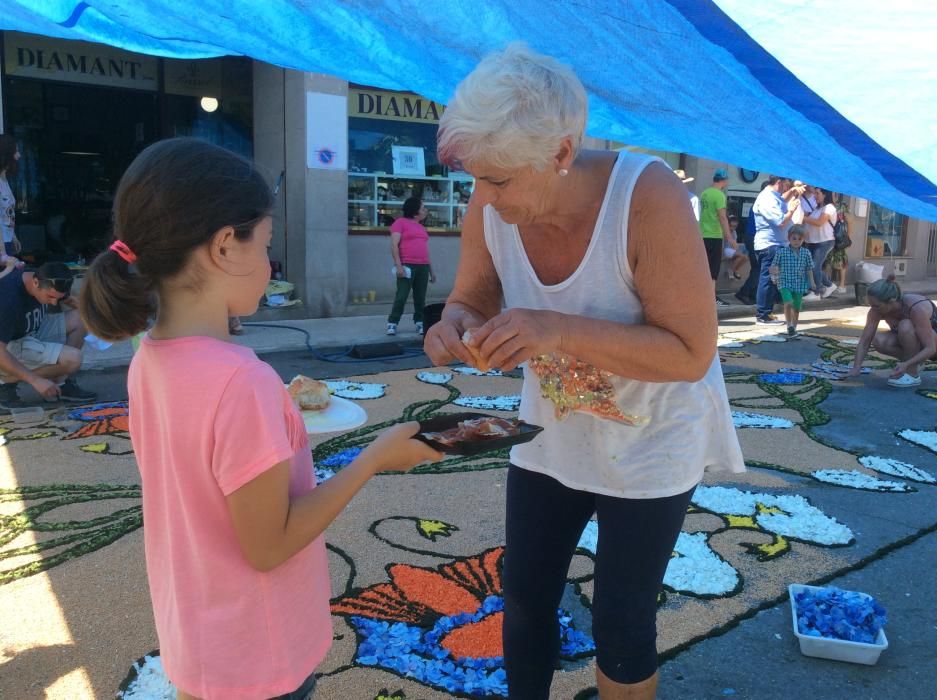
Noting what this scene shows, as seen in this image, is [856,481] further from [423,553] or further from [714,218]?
[714,218]

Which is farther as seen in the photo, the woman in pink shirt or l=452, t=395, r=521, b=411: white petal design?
the woman in pink shirt

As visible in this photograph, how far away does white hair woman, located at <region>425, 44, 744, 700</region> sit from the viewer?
1.64 meters

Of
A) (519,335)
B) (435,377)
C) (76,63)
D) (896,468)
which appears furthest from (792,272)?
(76,63)

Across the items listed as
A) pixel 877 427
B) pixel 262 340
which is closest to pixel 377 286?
pixel 262 340

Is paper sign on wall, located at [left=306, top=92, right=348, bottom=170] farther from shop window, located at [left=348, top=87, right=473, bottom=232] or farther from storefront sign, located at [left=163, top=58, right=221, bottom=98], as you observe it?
storefront sign, located at [left=163, top=58, right=221, bottom=98]

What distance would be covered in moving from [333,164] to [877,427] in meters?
7.10

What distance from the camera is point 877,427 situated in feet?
18.1

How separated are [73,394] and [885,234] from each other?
1808cm

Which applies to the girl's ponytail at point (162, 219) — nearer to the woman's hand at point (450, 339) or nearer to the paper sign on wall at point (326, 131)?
the woman's hand at point (450, 339)

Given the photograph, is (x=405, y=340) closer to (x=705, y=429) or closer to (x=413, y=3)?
(x=413, y=3)

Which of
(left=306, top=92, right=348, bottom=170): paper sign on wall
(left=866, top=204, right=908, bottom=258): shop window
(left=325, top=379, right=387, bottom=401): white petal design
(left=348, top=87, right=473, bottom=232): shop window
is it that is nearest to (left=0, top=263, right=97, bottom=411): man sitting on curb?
(left=325, top=379, right=387, bottom=401): white petal design

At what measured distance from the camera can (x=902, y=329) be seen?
267 inches

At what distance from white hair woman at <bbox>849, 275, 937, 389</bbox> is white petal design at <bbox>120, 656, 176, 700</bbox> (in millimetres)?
6290

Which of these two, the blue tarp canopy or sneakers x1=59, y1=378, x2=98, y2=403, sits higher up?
the blue tarp canopy
